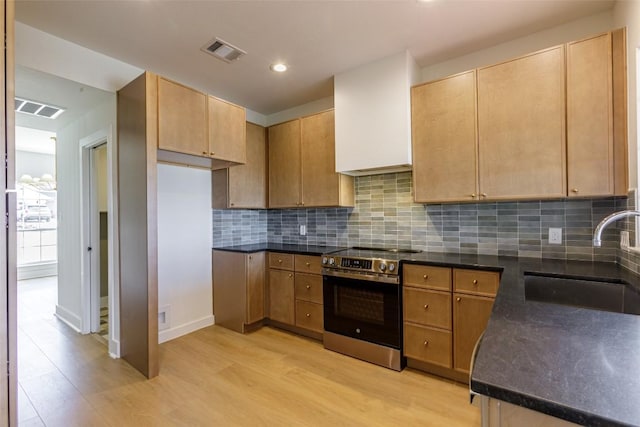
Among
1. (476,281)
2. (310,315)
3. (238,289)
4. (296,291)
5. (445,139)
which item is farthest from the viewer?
(238,289)

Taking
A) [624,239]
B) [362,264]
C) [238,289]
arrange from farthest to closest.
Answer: [238,289], [362,264], [624,239]

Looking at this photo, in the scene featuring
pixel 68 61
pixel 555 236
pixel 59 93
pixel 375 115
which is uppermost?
pixel 68 61

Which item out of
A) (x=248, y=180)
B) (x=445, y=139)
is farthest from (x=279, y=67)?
(x=445, y=139)

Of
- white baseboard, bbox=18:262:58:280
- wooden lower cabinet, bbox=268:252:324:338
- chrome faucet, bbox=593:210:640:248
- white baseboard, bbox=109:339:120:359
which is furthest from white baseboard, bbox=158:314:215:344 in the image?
white baseboard, bbox=18:262:58:280

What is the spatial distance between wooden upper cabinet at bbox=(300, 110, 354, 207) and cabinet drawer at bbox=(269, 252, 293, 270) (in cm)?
63

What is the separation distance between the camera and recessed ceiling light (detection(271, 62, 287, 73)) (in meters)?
2.73

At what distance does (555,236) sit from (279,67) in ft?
8.94

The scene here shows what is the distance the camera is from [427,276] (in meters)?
2.33

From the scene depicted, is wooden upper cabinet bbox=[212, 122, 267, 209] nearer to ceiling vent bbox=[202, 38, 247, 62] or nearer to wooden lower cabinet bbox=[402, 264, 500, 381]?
ceiling vent bbox=[202, 38, 247, 62]

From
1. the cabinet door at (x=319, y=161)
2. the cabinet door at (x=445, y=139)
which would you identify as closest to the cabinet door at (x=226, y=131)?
the cabinet door at (x=319, y=161)

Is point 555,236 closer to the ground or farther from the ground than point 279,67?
closer to the ground

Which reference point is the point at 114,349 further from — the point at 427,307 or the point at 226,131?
the point at 427,307

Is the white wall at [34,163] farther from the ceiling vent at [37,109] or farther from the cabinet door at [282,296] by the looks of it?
the cabinet door at [282,296]

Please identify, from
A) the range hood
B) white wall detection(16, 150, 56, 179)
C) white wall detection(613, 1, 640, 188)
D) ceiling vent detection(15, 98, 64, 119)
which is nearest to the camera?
white wall detection(613, 1, 640, 188)
